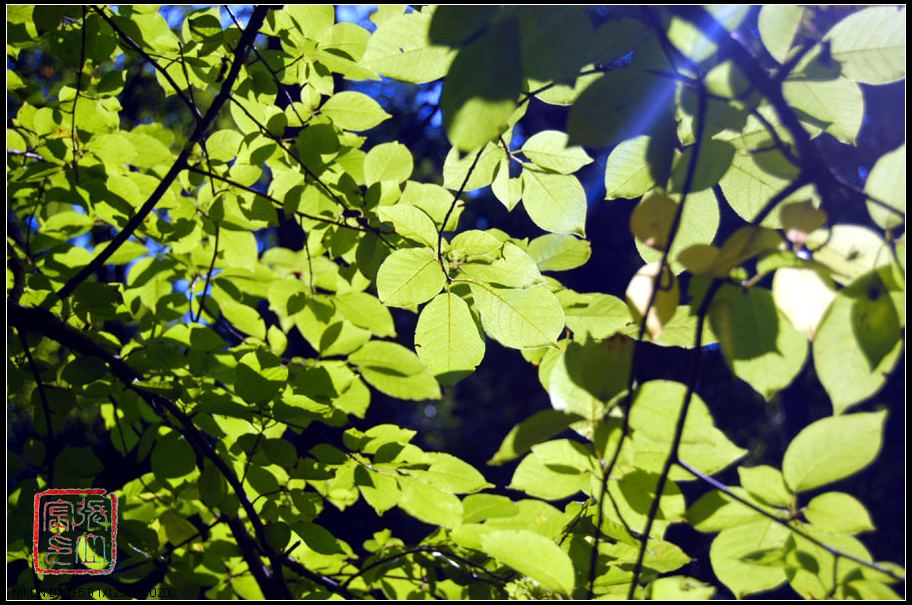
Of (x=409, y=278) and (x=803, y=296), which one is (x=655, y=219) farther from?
(x=409, y=278)

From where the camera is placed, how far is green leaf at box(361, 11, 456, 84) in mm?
716

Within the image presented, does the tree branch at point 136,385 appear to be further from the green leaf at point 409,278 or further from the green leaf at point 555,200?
the green leaf at point 555,200

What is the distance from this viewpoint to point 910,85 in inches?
25.4

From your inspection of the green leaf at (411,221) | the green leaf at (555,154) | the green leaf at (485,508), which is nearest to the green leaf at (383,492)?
the green leaf at (485,508)

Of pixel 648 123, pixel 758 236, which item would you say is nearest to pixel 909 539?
pixel 758 236

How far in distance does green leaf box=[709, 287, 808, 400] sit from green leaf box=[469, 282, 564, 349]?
260 mm

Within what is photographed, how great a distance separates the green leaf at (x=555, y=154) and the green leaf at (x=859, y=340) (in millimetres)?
448

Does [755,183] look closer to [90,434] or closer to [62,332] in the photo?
[62,332]

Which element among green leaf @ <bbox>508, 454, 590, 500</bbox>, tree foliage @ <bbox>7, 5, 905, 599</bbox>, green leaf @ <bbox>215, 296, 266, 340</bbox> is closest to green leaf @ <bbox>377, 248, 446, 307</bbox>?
tree foliage @ <bbox>7, 5, 905, 599</bbox>

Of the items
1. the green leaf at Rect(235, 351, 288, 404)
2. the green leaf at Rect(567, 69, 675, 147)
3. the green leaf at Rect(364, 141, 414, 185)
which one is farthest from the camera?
the green leaf at Rect(364, 141, 414, 185)

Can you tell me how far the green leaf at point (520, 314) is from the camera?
78 centimetres

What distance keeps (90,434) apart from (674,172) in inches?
188

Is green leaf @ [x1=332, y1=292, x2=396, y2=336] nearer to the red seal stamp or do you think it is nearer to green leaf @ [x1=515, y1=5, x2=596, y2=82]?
the red seal stamp

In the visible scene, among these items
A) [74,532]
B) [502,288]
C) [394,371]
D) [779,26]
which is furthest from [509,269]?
[74,532]
